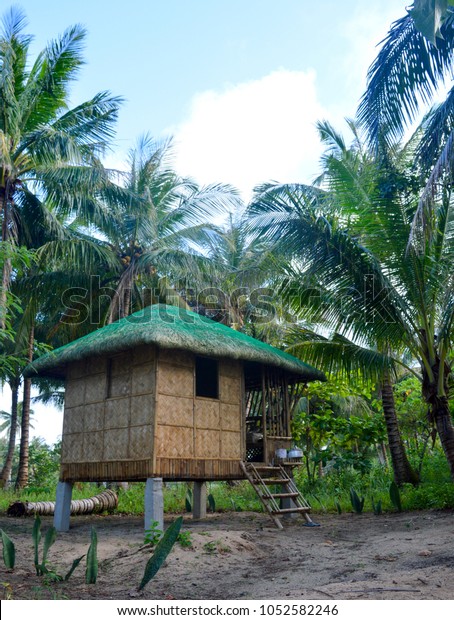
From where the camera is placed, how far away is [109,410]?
9094 millimetres

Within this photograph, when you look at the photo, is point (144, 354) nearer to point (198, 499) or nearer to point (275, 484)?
point (275, 484)

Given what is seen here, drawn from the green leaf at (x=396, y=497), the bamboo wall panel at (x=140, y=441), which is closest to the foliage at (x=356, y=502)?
the green leaf at (x=396, y=497)

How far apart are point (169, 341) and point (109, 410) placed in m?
1.84

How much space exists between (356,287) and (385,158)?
2.25 metres

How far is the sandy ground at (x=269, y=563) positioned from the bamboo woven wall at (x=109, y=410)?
117 cm

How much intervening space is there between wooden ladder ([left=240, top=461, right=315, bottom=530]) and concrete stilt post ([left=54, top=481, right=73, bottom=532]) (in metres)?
3.02

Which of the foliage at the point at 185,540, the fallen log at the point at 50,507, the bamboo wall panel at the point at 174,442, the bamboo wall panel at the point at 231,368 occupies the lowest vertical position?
the foliage at the point at 185,540

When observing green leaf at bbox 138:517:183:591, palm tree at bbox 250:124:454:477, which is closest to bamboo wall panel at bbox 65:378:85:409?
palm tree at bbox 250:124:454:477

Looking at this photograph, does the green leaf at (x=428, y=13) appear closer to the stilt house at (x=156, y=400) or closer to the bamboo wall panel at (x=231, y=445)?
A: the stilt house at (x=156, y=400)

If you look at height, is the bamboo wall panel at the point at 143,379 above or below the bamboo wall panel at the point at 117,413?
above

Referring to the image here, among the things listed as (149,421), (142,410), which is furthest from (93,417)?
(149,421)

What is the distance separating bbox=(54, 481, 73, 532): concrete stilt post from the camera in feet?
30.9

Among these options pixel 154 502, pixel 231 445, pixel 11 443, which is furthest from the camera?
pixel 11 443

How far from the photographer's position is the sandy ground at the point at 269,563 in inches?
183
